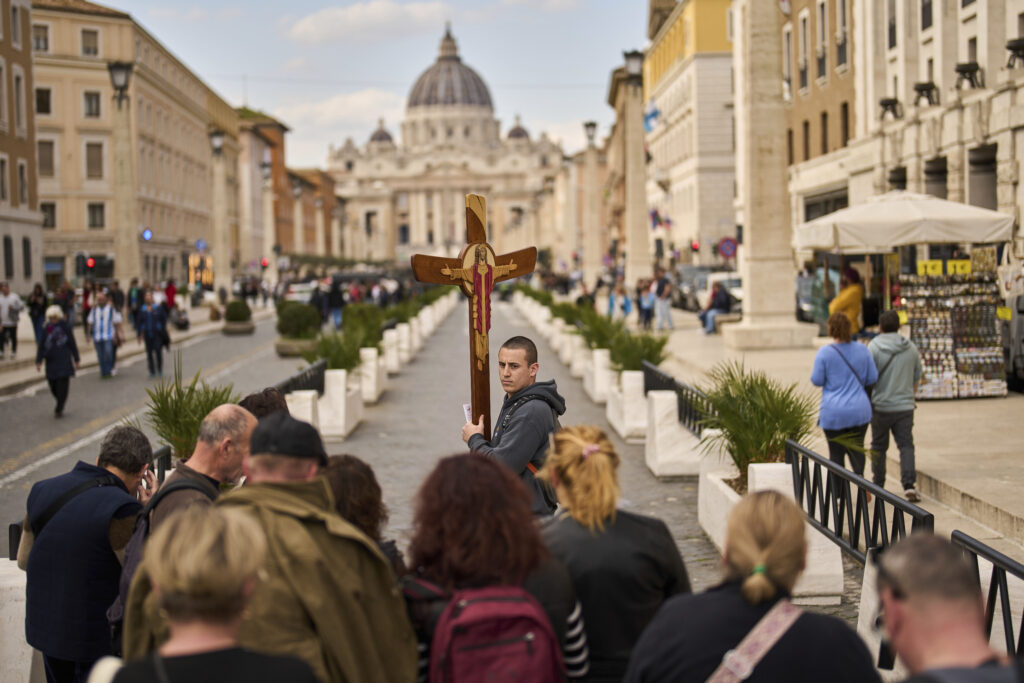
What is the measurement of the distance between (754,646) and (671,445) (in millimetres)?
9249

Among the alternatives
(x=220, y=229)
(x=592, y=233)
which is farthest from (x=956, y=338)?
(x=220, y=229)

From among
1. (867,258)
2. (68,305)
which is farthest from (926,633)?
(68,305)

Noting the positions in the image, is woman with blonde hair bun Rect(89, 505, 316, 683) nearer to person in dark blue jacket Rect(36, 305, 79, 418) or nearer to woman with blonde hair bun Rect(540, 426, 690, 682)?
woman with blonde hair bun Rect(540, 426, 690, 682)

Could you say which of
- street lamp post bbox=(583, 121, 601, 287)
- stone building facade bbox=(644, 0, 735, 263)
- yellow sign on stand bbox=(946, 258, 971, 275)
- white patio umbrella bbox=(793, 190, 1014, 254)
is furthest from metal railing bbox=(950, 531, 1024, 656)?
stone building facade bbox=(644, 0, 735, 263)

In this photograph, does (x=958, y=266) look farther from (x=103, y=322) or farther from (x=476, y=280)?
(x=103, y=322)

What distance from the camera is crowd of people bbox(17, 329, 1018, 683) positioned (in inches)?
112

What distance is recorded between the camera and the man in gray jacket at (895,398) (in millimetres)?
9759

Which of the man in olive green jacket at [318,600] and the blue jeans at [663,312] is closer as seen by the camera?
the man in olive green jacket at [318,600]

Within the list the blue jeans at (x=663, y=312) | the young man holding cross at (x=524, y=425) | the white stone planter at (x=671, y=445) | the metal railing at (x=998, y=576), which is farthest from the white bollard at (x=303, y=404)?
the blue jeans at (x=663, y=312)

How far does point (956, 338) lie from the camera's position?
14805mm

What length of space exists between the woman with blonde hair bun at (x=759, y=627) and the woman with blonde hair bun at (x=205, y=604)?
0.91m

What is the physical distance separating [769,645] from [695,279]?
45260mm

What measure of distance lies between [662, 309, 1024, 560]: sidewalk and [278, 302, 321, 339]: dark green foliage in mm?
14139

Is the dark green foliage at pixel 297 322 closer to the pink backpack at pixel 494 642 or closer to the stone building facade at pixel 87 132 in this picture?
the pink backpack at pixel 494 642
